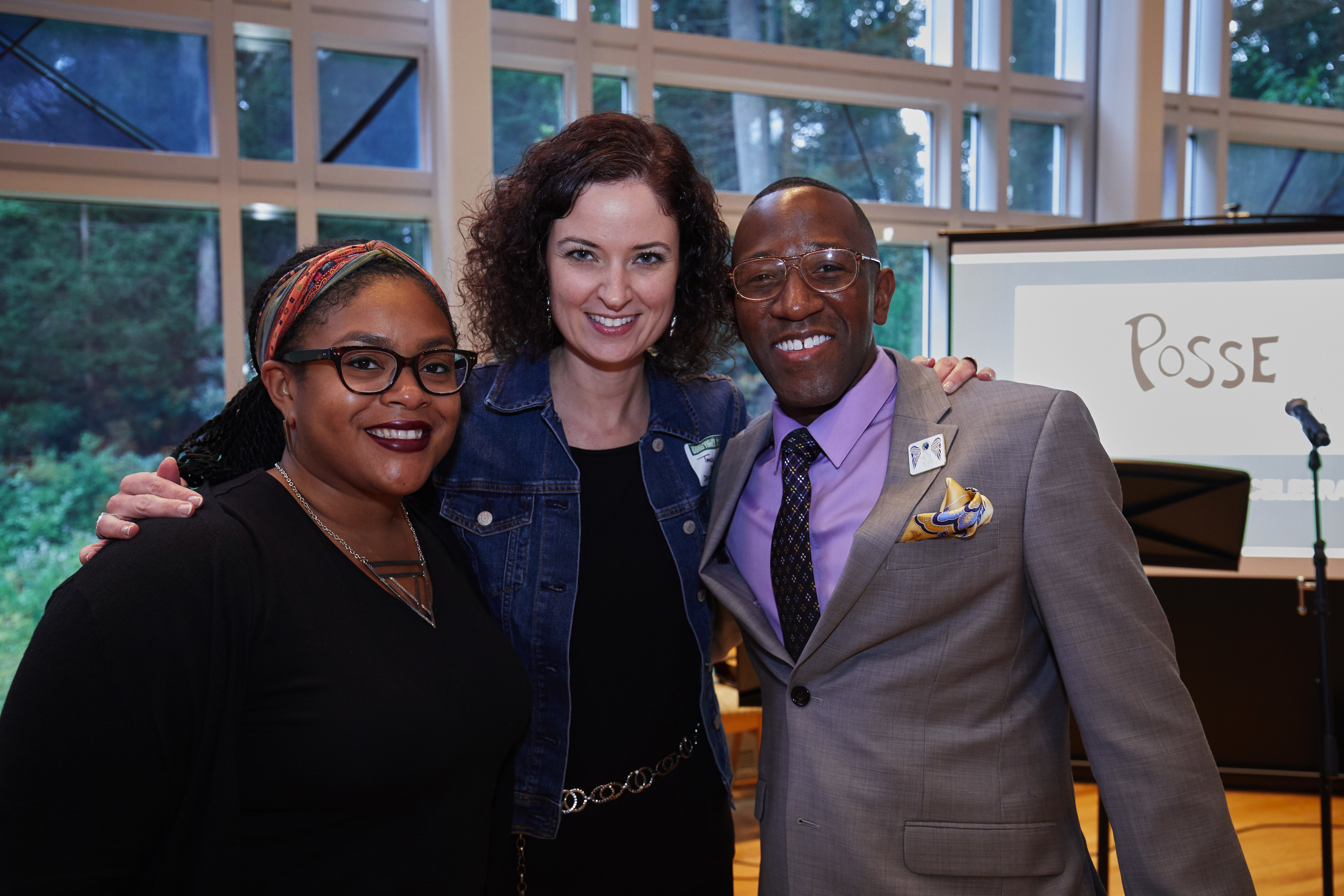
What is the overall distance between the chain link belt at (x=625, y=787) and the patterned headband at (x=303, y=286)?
93 cm

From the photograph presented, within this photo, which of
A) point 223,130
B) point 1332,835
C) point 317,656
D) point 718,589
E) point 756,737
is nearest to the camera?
point 317,656

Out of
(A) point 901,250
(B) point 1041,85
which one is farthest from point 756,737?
(B) point 1041,85

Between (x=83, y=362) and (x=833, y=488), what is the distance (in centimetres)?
397

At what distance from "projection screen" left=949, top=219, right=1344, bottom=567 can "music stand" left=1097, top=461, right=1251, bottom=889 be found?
2.93ft

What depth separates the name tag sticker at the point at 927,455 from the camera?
52.0 inches

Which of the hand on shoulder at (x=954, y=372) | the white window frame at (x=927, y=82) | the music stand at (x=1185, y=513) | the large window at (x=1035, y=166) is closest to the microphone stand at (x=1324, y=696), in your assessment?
the music stand at (x=1185, y=513)

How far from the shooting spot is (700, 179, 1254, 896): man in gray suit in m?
1.20

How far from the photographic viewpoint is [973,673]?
1268 mm

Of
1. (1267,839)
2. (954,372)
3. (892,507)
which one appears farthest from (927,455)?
(1267,839)

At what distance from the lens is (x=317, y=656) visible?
117 cm

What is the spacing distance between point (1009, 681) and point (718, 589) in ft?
1.60

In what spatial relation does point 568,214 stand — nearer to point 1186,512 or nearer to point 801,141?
point 1186,512

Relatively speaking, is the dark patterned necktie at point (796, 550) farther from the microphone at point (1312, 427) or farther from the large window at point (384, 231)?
the large window at point (384, 231)

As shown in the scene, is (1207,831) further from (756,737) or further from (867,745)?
(756,737)
